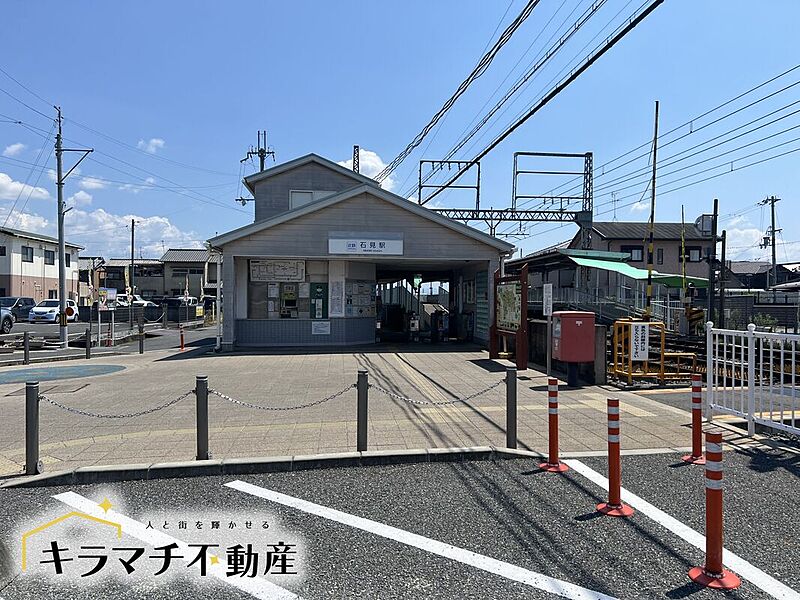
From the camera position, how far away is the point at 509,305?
13898 millimetres

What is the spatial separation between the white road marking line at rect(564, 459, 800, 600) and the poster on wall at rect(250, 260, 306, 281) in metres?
13.2

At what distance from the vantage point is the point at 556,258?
16.0 m

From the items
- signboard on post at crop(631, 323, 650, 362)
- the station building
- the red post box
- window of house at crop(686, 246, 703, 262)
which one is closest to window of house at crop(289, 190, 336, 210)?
the station building

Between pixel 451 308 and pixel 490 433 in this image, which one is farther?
pixel 451 308

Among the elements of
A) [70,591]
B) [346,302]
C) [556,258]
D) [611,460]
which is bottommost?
[70,591]

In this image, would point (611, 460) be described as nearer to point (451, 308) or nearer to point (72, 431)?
point (72, 431)

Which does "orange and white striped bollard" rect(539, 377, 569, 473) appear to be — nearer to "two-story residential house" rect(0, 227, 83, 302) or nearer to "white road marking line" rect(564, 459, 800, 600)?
"white road marking line" rect(564, 459, 800, 600)

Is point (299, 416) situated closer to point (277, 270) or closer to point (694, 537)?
point (694, 537)

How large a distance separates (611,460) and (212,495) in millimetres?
3535

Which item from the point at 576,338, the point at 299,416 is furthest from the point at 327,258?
the point at 299,416

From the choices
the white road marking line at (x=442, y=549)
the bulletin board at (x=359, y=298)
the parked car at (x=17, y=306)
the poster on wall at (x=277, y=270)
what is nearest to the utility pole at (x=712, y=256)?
the bulletin board at (x=359, y=298)

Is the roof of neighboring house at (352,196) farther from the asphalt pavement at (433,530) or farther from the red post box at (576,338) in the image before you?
the asphalt pavement at (433,530)

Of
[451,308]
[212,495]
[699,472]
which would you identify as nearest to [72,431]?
[212,495]

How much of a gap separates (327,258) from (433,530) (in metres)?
13.9
